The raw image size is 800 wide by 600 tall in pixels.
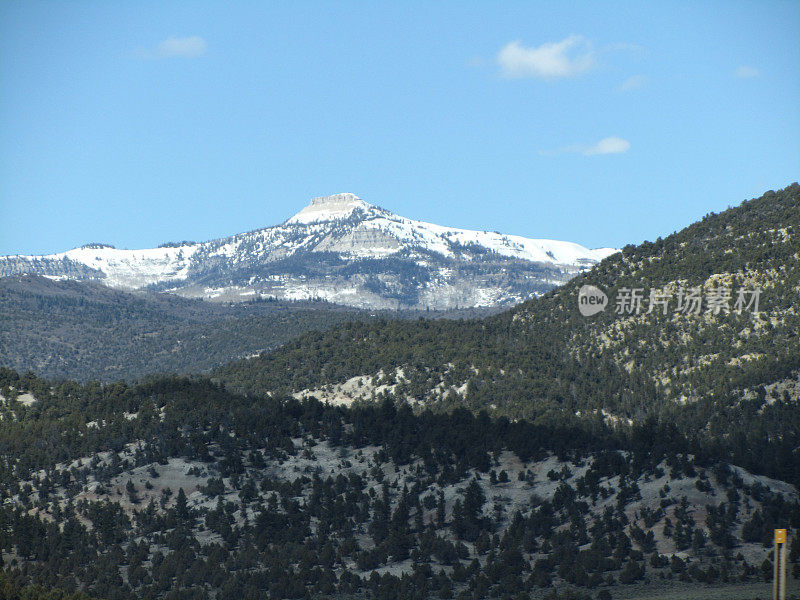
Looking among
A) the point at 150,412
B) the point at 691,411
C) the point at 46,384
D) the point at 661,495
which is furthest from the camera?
the point at 691,411

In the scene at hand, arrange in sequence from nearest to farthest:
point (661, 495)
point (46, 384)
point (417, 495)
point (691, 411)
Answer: point (661, 495), point (417, 495), point (46, 384), point (691, 411)

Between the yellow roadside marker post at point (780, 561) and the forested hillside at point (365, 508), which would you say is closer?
the yellow roadside marker post at point (780, 561)

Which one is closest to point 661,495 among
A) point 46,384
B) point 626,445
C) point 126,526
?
point 626,445

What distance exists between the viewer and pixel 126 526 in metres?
122

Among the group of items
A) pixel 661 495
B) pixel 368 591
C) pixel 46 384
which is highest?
pixel 46 384

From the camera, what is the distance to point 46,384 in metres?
177

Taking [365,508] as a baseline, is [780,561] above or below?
above

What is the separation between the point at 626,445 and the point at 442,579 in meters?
31.4

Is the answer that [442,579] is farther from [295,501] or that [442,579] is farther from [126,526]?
[126,526]

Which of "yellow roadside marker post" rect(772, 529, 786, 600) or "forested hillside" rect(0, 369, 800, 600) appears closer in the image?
"yellow roadside marker post" rect(772, 529, 786, 600)

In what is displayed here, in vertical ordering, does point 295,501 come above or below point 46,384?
below

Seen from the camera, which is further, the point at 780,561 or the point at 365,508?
the point at 365,508

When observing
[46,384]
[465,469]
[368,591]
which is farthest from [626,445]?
[46,384]

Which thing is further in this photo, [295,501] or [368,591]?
[295,501]
